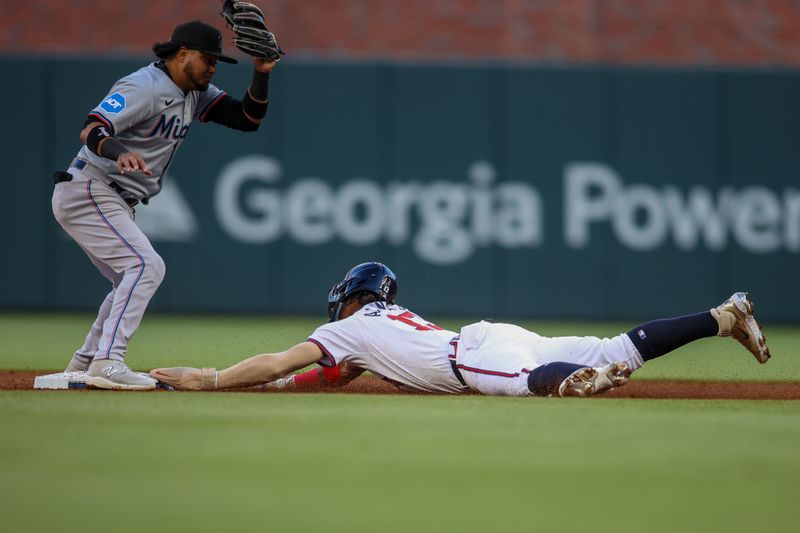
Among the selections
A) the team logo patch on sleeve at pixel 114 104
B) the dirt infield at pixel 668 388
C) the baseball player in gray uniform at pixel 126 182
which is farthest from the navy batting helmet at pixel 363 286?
the team logo patch on sleeve at pixel 114 104

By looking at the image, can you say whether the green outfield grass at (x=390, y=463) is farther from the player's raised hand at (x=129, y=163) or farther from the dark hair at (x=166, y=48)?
the dark hair at (x=166, y=48)

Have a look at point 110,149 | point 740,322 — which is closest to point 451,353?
point 740,322

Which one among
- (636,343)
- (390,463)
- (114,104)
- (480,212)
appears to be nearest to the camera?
(390,463)

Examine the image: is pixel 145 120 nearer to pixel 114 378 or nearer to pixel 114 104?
pixel 114 104

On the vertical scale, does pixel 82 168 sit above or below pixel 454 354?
above

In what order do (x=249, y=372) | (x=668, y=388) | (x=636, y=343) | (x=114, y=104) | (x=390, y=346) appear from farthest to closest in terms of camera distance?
(x=668, y=388)
(x=114, y=104)
(x=636, y=343)
(x=390, y=346)
(x=249, y=372)

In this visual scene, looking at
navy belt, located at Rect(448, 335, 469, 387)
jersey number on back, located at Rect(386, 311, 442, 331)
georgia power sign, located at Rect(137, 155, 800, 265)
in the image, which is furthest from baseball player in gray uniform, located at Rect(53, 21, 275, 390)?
georgia power sign, located at Rect(137, 155, 800, 265)
